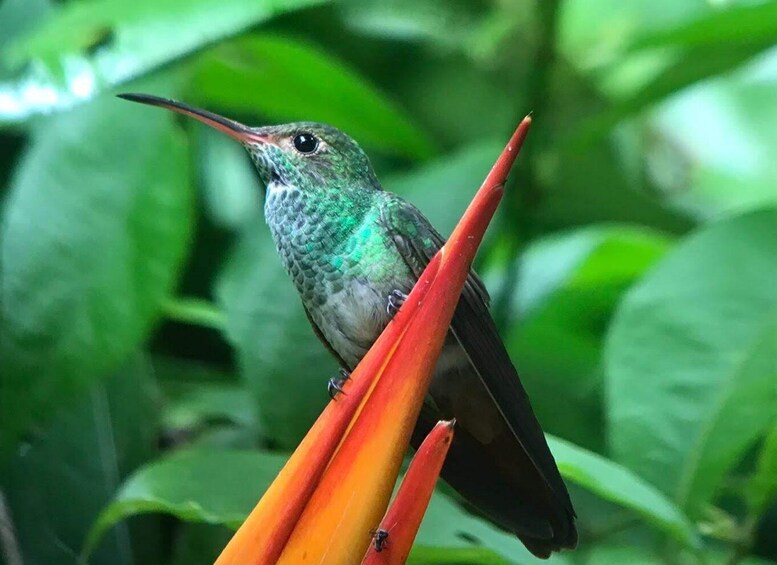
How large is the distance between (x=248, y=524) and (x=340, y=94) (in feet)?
2.26

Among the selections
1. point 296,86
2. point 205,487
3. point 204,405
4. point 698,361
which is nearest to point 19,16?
point 296,86

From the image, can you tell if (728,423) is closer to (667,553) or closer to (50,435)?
(667,553)

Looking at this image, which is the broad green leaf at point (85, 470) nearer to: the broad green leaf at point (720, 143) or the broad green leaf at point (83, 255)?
the broad green leaf at point (83, 255)

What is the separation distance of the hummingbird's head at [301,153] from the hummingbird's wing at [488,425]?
0.11 feet

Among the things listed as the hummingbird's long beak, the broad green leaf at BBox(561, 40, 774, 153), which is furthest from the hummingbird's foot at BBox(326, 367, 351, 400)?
the broad green leaf at BBox(561, 40, 774, 153)

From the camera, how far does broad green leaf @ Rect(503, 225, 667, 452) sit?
86 cm

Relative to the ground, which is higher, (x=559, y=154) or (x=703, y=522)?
(x=559, y=154)

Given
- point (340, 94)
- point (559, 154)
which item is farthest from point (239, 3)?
point (559, 154)

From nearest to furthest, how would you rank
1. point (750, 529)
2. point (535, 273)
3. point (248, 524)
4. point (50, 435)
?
point (248, 524) → point (750, 529) → point (50, 435) → point (535, 273)

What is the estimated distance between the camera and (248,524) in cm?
36

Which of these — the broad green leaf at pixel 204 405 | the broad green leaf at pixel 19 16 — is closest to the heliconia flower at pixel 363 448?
the broad green leaf at pixel 204 405

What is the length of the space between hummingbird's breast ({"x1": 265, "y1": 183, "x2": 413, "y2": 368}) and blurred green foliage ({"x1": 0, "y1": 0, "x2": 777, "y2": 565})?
0.41 feet

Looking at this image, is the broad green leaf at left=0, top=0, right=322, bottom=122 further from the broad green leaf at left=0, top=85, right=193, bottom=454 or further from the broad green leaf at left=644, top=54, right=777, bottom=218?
the broad green leaf at left=644, top=54, right=777, bottom=218

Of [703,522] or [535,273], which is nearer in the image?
[703,522]
